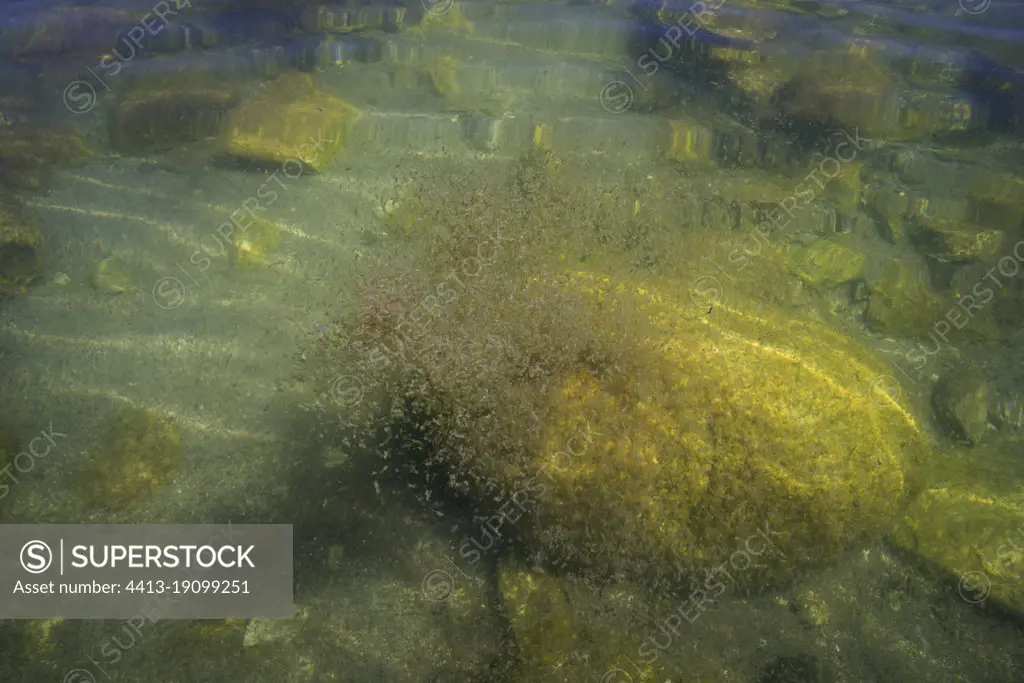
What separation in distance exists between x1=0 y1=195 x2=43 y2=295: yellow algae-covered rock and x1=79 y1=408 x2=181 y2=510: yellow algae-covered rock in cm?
213

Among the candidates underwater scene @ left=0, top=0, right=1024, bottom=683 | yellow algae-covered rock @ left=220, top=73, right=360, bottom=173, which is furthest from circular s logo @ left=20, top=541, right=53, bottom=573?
yellow algae-covered rock @ left=220, top=73, right=360, bottom=173

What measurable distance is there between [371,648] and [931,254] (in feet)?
20.4

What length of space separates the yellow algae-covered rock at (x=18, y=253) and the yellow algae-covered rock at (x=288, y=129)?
6.81 feet

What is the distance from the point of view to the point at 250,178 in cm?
633

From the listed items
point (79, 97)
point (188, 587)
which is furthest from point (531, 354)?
point (79, 97)

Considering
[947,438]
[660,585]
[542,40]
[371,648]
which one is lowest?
[371,648]

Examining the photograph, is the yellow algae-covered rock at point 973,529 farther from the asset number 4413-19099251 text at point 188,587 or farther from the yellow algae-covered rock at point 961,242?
the asset number 4413-19099251 text at point 188,587

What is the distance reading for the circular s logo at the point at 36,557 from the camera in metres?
3.41

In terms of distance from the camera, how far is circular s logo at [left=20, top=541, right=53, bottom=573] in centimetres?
341

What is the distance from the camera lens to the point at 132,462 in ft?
12.8

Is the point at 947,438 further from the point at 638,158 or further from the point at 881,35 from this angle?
the point at 881,35

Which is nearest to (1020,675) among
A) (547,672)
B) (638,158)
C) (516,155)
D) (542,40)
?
(547,672)
